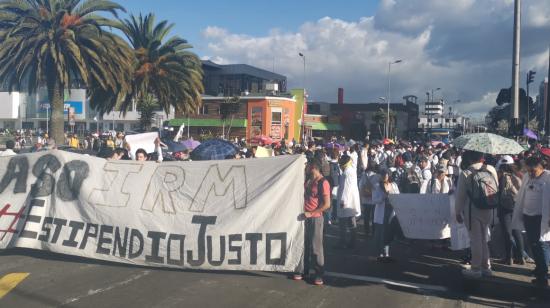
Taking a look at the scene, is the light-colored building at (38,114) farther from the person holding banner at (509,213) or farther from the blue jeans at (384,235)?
the person holding banner at (509,213)

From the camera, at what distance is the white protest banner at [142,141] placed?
1227 centimetres

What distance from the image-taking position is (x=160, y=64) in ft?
85.7

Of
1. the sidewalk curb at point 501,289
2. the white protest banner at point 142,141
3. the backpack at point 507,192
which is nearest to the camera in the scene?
the sidewalk curb at point 501,289

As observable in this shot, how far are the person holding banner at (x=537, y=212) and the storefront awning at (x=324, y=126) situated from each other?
56816 millimetres

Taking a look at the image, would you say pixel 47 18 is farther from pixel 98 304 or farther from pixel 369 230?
pixel 98 304

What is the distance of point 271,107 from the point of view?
172 ft

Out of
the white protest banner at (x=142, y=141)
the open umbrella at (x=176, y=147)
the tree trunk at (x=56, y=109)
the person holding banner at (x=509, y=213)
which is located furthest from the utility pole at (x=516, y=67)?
the tree trunk at (x=56, y=109)

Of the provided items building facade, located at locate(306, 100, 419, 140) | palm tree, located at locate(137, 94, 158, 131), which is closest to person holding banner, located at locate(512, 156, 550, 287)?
palm tree, located at locate(137, 94, 158, 131)

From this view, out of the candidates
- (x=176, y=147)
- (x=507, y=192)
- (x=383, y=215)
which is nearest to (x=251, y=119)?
(x=176, y=147)

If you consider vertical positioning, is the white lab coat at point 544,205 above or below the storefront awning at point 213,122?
below

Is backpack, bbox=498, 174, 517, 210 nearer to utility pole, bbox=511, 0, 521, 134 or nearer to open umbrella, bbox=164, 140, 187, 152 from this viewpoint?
utility pole, bbox=511, 0, 521, 134

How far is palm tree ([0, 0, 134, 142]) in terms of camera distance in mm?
18906

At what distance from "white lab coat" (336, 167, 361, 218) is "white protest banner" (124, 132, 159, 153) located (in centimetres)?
566

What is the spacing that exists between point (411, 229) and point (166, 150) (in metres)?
8.59
